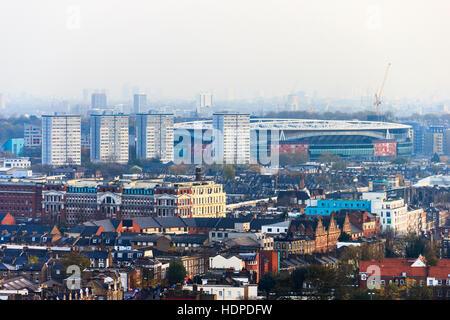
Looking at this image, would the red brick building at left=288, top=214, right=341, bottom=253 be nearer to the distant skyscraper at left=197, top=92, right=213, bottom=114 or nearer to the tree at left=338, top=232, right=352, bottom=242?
the tree at left=338, top=232, right=352, bottom=242

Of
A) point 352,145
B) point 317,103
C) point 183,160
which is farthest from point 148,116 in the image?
point 317,103

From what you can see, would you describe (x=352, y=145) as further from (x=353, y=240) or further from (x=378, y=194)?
(x=353, y=240)

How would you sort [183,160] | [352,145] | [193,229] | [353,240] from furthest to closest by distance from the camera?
[352,145], [183,160], [193,229], [353,240]

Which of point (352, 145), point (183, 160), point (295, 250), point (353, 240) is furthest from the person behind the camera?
point (352, 145)

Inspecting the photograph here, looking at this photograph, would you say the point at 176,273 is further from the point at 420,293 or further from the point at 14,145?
the point at 14,145

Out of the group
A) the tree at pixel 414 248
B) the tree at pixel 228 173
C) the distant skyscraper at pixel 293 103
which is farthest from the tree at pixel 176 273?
the distant skyscraper at pixel 293 103

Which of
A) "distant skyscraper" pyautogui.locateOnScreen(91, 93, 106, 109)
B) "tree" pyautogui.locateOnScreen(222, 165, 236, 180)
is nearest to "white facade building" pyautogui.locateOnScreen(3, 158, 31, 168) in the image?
"tree" pyautogui.locateOnScreen(222, 165, 236, 180)

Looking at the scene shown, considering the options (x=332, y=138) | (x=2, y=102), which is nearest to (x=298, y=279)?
(x=332, y=138)
